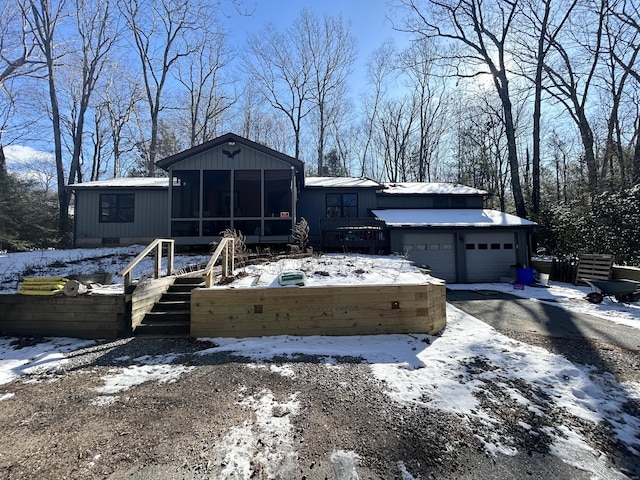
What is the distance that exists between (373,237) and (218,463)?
1000cm

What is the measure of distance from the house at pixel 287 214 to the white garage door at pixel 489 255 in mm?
41

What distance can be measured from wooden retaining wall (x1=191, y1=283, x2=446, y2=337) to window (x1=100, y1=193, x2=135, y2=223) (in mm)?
10684

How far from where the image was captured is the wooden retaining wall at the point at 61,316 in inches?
192

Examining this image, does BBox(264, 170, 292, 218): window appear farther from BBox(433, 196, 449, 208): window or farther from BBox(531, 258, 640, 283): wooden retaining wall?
BBox(531, 258, 640, 283): wooden retaining wall

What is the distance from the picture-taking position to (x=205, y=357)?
4051 millimetres

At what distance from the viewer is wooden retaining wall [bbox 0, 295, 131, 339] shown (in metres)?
4.88

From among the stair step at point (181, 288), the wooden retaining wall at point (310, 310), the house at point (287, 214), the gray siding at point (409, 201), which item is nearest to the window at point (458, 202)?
the house at point (287, 214)

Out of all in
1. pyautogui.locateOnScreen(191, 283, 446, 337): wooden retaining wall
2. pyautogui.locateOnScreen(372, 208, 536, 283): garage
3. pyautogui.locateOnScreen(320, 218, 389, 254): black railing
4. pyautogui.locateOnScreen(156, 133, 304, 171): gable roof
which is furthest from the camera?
pyautogui.locateOnScreen(372, 208, 536, 283): garage

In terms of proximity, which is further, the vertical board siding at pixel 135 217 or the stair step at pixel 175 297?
the vertical board siding at pixel 135 217

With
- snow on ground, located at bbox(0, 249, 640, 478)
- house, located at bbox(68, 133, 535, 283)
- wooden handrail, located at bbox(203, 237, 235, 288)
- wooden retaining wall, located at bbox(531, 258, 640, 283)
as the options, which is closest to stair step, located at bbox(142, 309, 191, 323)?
wooden handrail, located at bbox(203, 237, 235, 288)

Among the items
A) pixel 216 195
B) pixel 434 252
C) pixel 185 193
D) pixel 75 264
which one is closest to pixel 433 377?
pixel 434 252

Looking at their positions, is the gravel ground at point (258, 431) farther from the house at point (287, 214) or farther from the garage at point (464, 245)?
the garage at point (464, 245)

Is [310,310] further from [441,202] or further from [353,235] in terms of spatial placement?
[441,202]

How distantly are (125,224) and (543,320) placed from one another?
1494 cm
